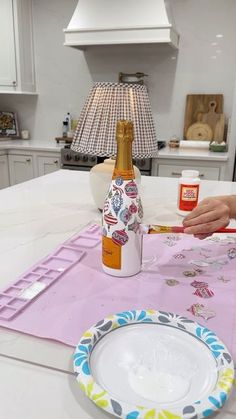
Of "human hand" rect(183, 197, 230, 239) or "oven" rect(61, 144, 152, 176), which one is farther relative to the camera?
"oven" rect(61, 144, 152, 176)

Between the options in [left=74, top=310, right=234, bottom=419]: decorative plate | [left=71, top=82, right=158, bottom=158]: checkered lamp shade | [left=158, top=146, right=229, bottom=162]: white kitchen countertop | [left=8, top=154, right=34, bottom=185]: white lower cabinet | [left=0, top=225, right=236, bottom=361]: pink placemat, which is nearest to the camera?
[left=74, top=310, right=234, bottom=419]: decorative plate

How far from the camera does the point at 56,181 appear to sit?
1.68 m

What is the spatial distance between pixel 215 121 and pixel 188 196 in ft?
6.98

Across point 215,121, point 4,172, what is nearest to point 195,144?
point 215,121

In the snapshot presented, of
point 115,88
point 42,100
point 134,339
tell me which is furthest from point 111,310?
point 42,100

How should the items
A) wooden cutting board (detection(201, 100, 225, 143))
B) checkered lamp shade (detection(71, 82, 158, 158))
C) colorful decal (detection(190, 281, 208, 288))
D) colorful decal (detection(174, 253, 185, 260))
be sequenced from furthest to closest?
wooden cutting board (detection(201, 100, 225, 143))
checkered lamp shade (detection(71, 82, 158, 158))
colorful decal (detection(174, 253, 185, 260))
colorful decal (detection(190, 281, 208, 288))

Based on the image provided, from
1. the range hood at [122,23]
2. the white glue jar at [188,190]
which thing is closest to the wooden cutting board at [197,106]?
the range hood at [122,23]

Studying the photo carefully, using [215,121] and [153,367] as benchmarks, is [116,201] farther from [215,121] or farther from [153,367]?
[215,121]

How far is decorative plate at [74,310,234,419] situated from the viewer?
1.37 ft

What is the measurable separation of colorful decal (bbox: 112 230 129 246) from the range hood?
7.56 ft

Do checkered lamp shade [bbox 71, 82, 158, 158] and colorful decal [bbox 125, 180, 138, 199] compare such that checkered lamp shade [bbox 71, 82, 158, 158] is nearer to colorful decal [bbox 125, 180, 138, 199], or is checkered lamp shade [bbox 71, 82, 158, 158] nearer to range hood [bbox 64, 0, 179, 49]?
colorful decal [bbox 125, 180, 138, 199]

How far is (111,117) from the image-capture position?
3.53ft

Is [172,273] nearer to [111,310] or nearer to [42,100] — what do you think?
[111,310]

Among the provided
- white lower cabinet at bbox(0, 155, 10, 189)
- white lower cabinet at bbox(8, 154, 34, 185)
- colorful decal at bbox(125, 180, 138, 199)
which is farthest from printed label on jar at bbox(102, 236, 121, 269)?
white lower cabinet at bbox(0, 155, 10, 189)
